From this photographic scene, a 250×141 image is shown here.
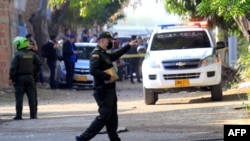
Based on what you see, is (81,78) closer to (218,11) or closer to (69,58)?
(69,58)

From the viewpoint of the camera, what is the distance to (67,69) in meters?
26.5

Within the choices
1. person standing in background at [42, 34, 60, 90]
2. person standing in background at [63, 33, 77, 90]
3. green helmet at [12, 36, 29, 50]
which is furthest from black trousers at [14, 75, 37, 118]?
A: person standing in background at [63, 33, 77, 90]

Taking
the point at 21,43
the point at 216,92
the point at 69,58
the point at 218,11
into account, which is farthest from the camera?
the point at 69,58

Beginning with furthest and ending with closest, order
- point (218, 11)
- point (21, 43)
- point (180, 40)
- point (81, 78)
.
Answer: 1. point (81, 78)
2. point (180, 40)
3. point (21, 43)
4. point (218, 11)

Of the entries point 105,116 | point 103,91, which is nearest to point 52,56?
point 103,91

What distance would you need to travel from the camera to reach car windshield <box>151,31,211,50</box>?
1991 cm

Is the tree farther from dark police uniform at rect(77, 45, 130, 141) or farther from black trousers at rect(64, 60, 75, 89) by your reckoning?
black trousers at rect(64, 60, 75, 89)

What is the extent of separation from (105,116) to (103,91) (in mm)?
409

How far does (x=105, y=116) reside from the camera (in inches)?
448

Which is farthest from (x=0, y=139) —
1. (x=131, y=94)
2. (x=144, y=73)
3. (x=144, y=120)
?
(x=131, y=94)

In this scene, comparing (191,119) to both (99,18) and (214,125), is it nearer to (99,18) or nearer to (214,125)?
(214,125)

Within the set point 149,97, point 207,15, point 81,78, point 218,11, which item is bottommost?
point 81,78

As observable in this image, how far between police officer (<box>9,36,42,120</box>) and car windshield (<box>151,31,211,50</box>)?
4.36 m

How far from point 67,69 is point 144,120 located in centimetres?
1125
